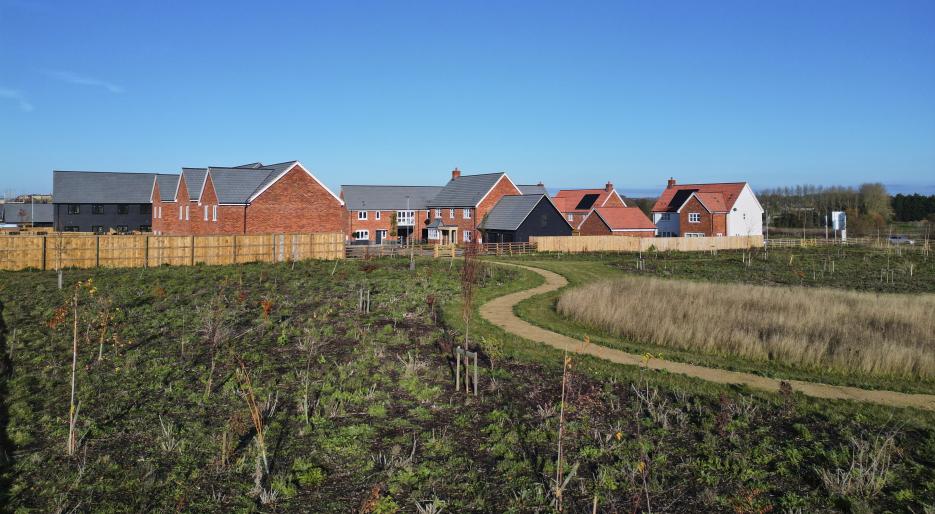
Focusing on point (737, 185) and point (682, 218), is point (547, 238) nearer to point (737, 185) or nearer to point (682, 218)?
point (682, 218)

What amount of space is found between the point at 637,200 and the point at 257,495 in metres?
128

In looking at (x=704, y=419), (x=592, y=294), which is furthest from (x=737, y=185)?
(x=704, y=419)

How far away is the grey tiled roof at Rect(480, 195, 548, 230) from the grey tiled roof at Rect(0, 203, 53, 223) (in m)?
56.1

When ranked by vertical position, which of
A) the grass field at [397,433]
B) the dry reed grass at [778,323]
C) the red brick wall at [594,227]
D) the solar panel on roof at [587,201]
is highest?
the solar panel on roof at [587,201]

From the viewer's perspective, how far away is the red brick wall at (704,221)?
2719 inches

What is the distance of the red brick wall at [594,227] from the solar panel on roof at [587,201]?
903cm

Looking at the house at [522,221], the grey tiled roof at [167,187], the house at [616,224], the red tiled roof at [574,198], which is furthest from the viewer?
the red tiled roof at [574,198]

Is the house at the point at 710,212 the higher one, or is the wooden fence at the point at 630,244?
the house at the point at 710,212

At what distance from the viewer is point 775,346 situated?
1527cm

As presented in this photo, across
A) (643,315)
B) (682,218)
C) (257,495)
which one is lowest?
(257,495)

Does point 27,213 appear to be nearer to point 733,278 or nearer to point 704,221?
point 704,221

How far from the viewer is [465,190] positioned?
209 ft

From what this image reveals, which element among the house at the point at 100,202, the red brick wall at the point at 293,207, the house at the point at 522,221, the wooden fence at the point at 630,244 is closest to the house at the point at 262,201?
the red brick wall at the point at 293,207

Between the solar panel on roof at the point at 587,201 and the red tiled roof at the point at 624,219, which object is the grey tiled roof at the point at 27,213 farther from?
the red tiled roof at the point at 624,219
